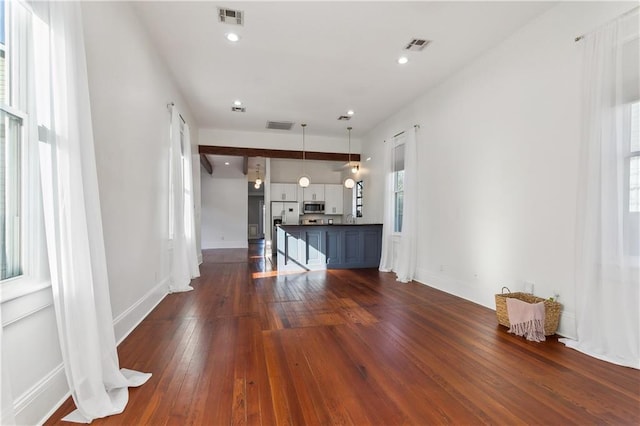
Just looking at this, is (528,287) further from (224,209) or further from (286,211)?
(224,209)

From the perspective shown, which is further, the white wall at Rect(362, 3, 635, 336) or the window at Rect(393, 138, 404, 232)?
the window at Rect(393, 138, 404, 232)

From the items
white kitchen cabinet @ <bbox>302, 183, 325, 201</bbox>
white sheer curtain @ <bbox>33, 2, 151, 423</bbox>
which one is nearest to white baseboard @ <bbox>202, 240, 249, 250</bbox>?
white kitchen cabinet @ <bbox>302, 183, 325, 201</bbox>

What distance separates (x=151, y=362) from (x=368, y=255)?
494 cm

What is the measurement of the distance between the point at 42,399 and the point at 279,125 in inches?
240

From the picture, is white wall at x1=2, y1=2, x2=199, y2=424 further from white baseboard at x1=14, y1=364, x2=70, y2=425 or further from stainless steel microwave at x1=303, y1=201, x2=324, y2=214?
stainless steel microwave at x1=303, y1=201, x2=324, y2=214

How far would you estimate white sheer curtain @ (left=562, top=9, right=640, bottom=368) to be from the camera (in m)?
2.31

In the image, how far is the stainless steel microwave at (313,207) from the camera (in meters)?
9.37

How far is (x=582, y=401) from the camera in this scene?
1.82 meters

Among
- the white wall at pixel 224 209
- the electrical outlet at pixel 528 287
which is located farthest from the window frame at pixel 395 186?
the white wall at pixel 224 209

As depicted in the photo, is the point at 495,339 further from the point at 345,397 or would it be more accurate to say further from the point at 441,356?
the point at 345,397

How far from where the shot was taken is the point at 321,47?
366 cm

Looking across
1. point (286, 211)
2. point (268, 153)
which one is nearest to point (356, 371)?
point (268, 153)

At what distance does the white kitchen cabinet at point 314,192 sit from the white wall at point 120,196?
5514 millimetres

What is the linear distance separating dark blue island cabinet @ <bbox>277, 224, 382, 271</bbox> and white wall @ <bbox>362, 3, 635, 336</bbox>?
160cm
